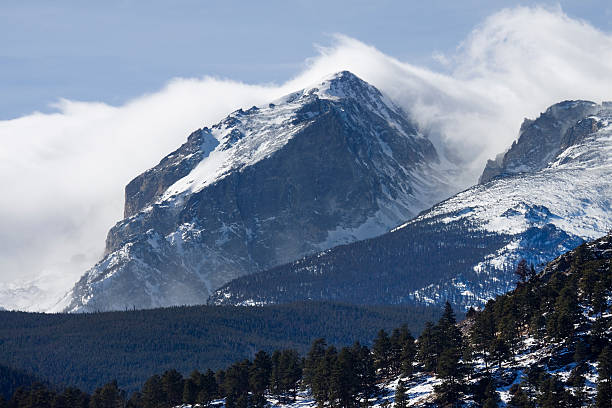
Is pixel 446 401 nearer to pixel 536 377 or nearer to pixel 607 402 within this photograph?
pixel 536 377

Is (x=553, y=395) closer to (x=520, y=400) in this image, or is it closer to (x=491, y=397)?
(x=520, y=400)

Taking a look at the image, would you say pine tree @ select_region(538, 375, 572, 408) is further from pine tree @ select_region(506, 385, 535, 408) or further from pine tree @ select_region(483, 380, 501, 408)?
pine tree @ select_region(483, 380, 501, 408)

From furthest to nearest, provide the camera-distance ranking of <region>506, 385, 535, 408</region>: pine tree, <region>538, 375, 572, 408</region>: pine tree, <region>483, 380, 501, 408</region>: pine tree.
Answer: <region>483, 380, 501, 408</region>: pine tree < <region>506, 385, 535, 408</region>: pine tree < <region>538, 375, 572, 408</region>: pine tree

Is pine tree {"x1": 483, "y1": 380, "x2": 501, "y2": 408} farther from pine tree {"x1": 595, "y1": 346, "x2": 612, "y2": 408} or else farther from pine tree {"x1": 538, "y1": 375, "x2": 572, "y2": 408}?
pine tree {"x1": 595, "y1": 346, "x2": 612, "y2": 408}

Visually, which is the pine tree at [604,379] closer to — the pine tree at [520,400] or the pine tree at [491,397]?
the pine tree at [520,400]

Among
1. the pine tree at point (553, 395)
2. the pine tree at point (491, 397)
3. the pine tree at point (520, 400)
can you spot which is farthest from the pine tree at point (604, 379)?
the pine tree at point (491, 397)

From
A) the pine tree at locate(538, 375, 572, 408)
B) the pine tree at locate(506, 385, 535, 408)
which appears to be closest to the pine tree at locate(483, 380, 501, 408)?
the pine tree at locate(506, 385, 535, 408)

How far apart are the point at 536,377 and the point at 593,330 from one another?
13.5 metres

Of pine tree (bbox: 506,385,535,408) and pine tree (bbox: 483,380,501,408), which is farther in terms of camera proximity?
pine tree (bbox: 483,380,501,408)

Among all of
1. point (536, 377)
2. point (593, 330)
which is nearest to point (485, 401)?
point (536, 377)

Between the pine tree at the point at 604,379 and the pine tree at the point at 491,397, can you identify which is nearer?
the pine tree at the point at 604,379

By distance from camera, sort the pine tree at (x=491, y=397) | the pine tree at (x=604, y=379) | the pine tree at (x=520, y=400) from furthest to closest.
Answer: the pine tree at (x=491, y=397), the pine tree at (x=520, y=400), the pine tree at (x=604, y=379)

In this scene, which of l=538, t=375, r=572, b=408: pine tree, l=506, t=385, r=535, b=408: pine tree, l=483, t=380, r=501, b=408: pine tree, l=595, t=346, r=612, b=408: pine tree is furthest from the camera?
l=483, t=380, r=501, b=408: pine tree

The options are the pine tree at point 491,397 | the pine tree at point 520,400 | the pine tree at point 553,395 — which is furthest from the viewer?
the pine tree at point 491,397
